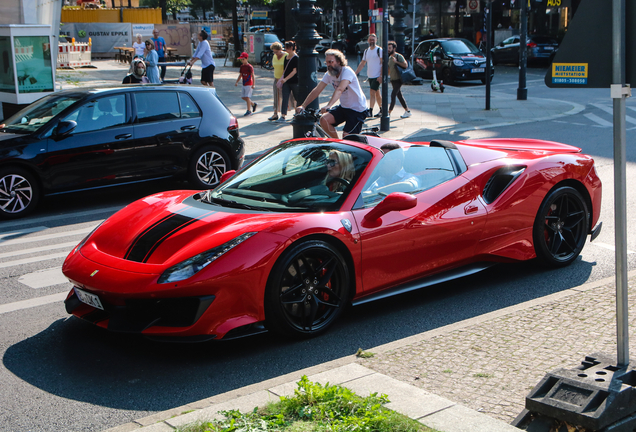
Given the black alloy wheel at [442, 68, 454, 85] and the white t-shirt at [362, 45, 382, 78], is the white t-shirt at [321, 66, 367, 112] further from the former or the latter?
the black alloy wheel at [442, 68, 454, 85]

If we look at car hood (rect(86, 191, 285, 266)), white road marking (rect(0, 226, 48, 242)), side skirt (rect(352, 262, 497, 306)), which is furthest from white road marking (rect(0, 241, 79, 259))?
side skirt (rect(352, 262, 497, 306))

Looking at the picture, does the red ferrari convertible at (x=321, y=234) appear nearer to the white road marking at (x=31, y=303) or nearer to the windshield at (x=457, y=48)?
the white road marking at (x=31, y=303)

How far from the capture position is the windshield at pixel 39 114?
9.01 meters

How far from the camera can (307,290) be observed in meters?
4.58

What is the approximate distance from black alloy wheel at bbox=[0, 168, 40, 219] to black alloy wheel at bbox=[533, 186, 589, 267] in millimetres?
6060

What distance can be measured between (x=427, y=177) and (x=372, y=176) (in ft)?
1.75

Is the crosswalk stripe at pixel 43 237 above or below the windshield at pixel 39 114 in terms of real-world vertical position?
below

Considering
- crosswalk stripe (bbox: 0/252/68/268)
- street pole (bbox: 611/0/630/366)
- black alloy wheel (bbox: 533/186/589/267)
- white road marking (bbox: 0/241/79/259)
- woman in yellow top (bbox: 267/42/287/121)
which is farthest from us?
woman in yellow top (bbox: 267/42/287/121)

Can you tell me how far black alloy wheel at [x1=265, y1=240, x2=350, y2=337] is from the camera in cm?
443

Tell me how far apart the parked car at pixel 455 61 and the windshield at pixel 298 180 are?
20746 millimetres

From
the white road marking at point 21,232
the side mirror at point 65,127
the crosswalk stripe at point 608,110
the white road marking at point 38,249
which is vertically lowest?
the white road marking at point 38,249

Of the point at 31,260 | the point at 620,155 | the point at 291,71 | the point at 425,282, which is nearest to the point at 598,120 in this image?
the point at 291,71

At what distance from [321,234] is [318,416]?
1667 millimetres

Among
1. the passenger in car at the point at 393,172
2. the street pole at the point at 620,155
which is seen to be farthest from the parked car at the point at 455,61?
the street pole at the point at 620,155
